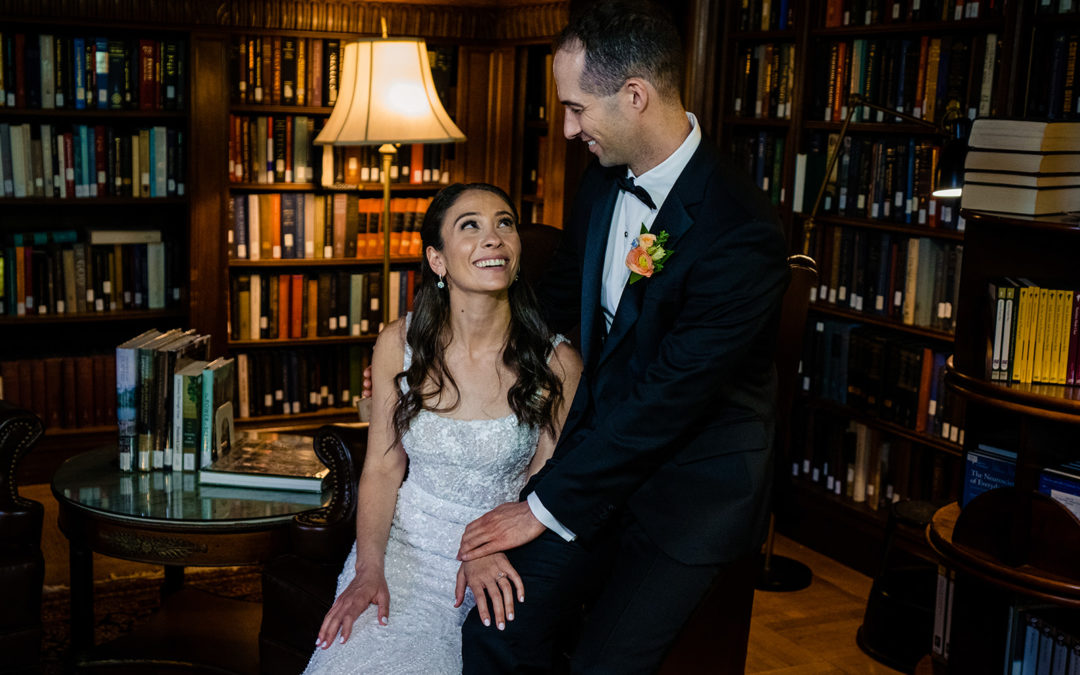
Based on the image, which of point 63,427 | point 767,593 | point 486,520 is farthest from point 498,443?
point 63,427

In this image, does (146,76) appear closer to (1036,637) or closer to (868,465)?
(868,465)

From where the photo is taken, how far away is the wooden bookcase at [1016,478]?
7.49ft

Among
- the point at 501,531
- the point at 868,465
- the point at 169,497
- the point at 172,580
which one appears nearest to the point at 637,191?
the point at 501,531

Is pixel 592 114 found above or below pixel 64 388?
above

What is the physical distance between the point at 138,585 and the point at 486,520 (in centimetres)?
201

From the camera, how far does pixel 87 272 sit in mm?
4824

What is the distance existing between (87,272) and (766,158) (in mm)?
2801

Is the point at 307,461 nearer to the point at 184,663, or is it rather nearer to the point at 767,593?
the point at 184,663

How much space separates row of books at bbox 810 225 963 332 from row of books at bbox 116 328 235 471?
7.55 ft

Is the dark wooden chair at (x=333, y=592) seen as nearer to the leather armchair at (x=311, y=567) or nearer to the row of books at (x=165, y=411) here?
the leather armchair at (x=311, y=567)

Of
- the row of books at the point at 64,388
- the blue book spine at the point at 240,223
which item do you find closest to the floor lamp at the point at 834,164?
the blue book spine at the point at 240,223

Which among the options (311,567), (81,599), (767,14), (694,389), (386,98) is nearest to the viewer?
(694,389)

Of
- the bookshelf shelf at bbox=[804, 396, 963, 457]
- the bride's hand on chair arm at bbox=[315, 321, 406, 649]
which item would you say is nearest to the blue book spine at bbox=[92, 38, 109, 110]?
the bride's hand on chair arm at bbox=[315, 321, 406, 649]

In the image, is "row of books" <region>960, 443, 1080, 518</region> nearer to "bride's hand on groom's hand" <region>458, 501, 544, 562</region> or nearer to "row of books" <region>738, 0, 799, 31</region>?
"bride's hand on groom's hand" <region>458, 501, 544, 562</region>
